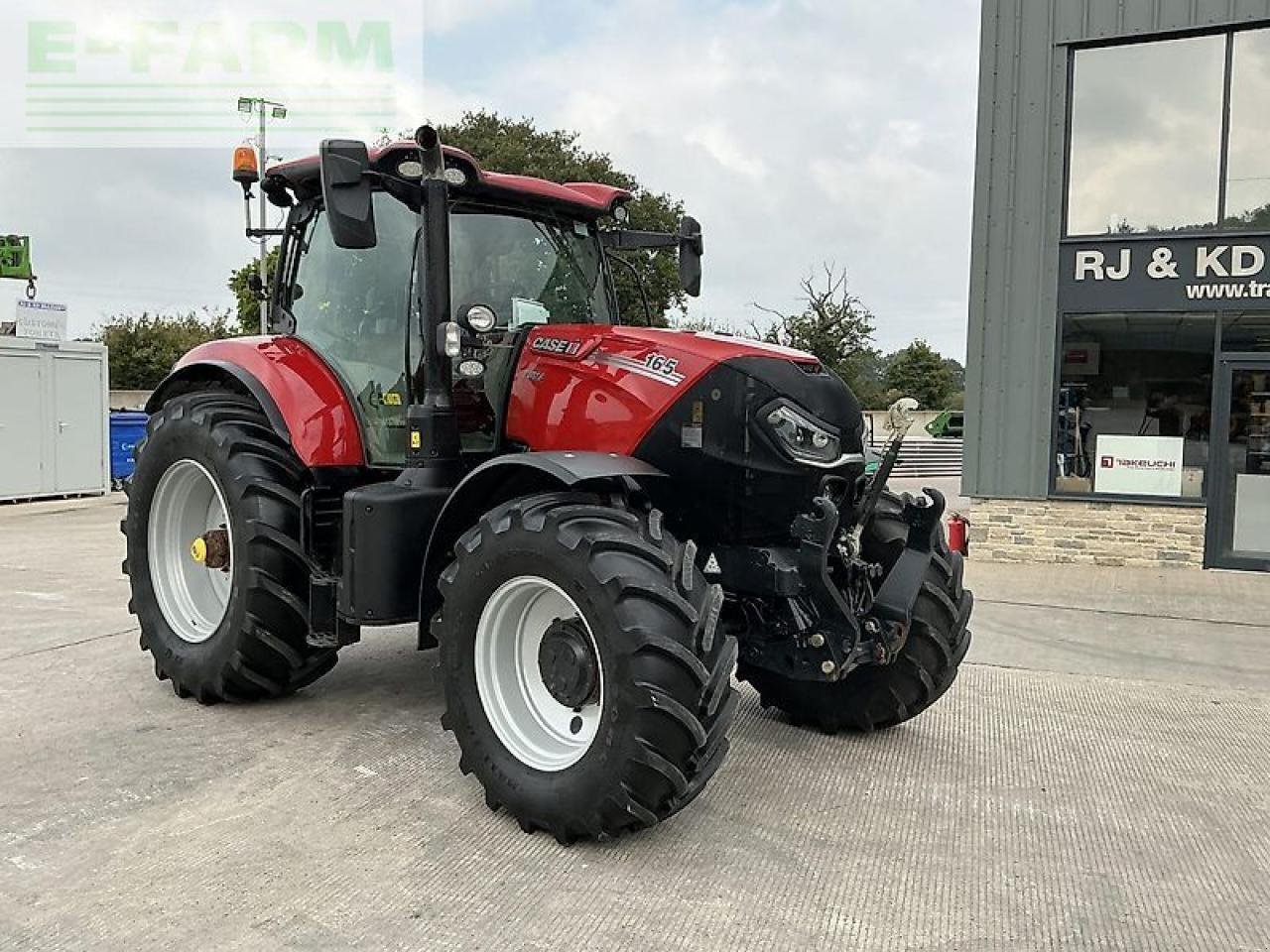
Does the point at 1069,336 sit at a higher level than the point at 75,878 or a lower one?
higher

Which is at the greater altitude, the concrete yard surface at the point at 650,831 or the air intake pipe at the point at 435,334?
the air intake pipe at the point at 435,334

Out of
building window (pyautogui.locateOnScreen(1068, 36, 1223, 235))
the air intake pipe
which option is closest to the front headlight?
the air intake pipe

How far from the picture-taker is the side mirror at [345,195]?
3836 millimetres

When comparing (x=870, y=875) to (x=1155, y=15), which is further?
(x=1155, y=15)

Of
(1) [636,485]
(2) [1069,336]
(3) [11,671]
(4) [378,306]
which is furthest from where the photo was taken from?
(2) [1069,336]

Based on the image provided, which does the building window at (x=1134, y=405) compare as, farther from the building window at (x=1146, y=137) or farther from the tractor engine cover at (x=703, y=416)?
the tractor engine cover at (x=703, y=416)

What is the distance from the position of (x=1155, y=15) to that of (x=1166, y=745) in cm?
774

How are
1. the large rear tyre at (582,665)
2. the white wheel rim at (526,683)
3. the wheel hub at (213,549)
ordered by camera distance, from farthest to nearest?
the wheel hub at (213,549) < the white wheel rim at (526,683) < the large rear tyre at (582,665)

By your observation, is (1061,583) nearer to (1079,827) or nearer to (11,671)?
(1079,827)

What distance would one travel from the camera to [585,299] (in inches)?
192

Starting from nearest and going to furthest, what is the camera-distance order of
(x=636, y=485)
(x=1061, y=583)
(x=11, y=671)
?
(x=636, y=485), (x=11, y=671), (x=1061, y=583)

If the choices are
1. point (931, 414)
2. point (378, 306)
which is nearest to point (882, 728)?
point (378, 306)

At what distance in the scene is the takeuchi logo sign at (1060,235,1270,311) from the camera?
9477 mm

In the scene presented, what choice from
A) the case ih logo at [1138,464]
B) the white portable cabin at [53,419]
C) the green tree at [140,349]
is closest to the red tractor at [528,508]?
the case ih logo at [1138,464]
